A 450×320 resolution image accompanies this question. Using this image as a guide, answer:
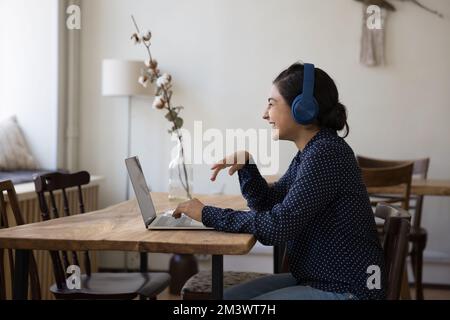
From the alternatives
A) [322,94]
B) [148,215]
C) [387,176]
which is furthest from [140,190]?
[387,176]

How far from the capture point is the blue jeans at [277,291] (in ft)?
5.08

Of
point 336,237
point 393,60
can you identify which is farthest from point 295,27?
point 336,237

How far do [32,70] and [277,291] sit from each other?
306 centimetres

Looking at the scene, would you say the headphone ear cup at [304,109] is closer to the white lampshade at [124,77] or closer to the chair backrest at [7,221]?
the chair backrest at [7,221]

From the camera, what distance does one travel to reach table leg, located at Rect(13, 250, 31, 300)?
1.56 m

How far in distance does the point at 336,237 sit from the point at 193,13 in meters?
3.09

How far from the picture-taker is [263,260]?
439 cm

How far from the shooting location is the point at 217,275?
1.50 metres

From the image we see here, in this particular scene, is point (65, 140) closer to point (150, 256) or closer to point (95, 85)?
point (95, 85)

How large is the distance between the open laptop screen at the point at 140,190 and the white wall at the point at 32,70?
8.25ft

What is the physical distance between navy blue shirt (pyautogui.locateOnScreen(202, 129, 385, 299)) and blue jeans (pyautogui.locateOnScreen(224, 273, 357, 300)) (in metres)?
0.02

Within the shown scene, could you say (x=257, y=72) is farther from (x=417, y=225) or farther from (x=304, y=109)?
(x=304, y=109)

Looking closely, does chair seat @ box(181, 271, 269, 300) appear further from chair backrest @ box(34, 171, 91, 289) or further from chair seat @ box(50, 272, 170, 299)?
chair backrest @ box(34, 171, 91, 289)
